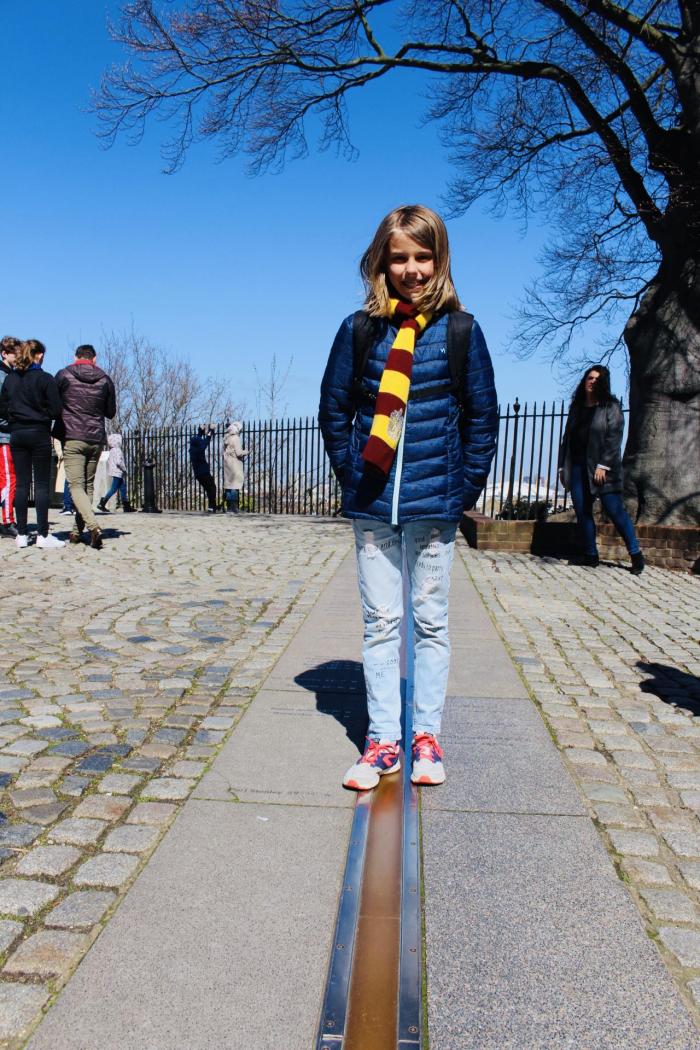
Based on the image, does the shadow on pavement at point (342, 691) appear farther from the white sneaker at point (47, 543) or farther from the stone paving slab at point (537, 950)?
the white sneaker at point (47, 543)

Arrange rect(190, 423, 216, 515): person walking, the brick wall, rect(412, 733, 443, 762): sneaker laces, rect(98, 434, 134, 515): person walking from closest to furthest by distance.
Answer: rect(412, 733, 443, 762): sneaker laces < the brick wall < rect(98, 434, 134, 515): person walking < rect(190, 423, 216, 515): person walking

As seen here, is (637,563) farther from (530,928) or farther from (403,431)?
(530,928)

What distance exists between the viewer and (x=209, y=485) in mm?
19000

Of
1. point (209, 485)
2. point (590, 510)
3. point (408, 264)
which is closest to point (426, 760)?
point (408, 264)

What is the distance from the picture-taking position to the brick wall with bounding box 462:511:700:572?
9496 mm

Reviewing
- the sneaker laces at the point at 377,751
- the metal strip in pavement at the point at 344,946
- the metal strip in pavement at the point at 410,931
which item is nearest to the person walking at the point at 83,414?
the sneaker laces at the point at 377,751

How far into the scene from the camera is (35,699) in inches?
154

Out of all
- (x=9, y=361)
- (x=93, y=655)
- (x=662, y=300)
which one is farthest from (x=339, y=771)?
(x=662, y=300)

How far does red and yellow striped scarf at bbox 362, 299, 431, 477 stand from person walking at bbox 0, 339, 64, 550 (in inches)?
268

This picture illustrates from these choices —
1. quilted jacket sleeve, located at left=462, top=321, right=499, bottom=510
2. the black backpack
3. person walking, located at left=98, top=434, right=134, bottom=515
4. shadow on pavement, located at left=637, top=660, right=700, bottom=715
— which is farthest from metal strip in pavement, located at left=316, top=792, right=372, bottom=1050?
person walking, located at left=98, top=434, right=134, bottom=515

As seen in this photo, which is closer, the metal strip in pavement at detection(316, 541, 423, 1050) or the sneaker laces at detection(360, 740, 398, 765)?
the metal strip in pavement at detection(316, 541, 423, 1050)

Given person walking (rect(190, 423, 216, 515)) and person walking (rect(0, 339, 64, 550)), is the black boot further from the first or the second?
person walking (rect(190, 423, 216, 515))

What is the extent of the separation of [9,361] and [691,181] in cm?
792

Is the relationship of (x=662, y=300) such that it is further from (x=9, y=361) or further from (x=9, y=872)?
(x=9, y=872)
